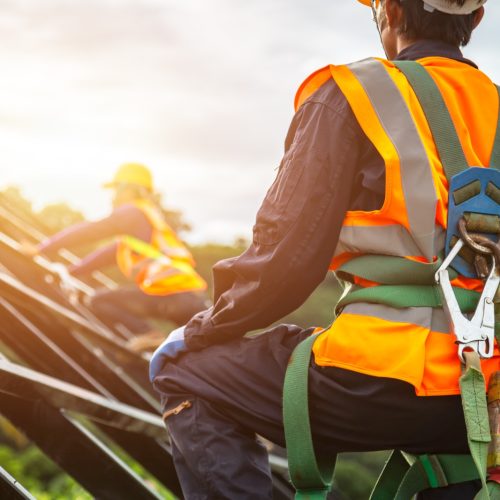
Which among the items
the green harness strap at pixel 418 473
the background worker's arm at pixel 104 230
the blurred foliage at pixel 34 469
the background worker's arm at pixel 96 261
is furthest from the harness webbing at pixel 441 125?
the blurred foliage at pixel 34 469

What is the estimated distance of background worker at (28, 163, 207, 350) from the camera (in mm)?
5652

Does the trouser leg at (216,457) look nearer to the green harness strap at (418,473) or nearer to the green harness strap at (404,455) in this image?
the green harness strap at (404,455)

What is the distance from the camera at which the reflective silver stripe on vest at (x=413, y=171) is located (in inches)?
56.9

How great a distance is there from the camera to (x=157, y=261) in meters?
5.84

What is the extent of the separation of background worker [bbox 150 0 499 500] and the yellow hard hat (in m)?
4.57

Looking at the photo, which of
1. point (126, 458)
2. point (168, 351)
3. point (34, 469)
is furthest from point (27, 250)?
point (168, 351)

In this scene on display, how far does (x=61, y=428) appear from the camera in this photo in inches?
84.1

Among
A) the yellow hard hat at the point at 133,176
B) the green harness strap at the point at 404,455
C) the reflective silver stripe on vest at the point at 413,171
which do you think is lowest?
the green harness strap at the point at 404,455

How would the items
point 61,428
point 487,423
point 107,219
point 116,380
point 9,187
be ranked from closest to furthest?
1. point 487,423
2. point 61,428
3. point 116,380
4. point 107,219
5. point 9,187

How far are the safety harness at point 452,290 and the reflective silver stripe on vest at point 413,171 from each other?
0.04 metres

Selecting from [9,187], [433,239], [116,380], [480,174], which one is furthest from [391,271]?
[9,187]

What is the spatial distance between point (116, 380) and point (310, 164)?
104 inches

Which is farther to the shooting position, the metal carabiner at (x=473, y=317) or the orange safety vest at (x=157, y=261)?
the orange safety vest at (x=157, y=261)

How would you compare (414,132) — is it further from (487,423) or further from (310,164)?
(487,423)
